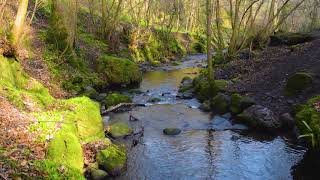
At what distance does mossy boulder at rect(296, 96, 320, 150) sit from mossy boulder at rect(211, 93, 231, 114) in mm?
5960

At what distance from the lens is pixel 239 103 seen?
61.7 feet

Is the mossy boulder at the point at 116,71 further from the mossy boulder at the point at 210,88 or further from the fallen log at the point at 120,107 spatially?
the mossy boulder at the point at 210,88

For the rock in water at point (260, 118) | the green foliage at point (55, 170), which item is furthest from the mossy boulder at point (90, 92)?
the green foliage at point (55, 170)

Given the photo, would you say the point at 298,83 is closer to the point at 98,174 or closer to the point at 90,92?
the point at 90,92

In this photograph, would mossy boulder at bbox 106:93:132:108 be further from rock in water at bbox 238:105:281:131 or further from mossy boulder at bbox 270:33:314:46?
mossy boulder at bbox 270:33:314:46

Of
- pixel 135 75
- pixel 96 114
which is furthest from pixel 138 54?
pixel 96 114

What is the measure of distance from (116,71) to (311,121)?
1587 cm

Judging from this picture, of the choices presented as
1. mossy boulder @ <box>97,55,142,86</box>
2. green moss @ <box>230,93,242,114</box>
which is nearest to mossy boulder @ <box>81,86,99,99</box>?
mossy boulder @ <box>97,55,142,86</box>

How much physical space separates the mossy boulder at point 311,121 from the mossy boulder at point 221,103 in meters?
5.96

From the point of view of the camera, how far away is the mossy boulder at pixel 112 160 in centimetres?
1176

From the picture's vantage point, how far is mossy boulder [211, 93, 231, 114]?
63.4ft

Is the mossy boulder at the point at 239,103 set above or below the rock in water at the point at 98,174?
above

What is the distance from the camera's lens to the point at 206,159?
518 inches

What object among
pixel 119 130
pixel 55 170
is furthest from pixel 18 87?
pixel 55 170
